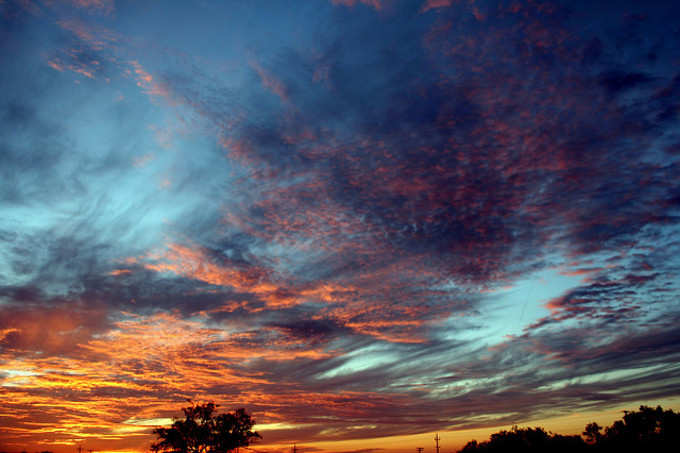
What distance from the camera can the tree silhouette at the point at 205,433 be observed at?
81.4 meters

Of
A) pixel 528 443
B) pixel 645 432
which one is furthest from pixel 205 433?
pixel 645 432

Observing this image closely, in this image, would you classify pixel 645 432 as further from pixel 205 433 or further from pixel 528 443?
pixel 205 433

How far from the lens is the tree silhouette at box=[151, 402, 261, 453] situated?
81.4 meters

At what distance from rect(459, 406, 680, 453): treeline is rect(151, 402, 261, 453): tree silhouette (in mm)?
47418

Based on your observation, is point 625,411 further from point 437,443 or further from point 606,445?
point 437,443

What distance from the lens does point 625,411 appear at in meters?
97.6

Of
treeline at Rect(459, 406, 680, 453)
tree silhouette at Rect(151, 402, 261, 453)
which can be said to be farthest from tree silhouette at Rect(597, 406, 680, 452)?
tree silhouette at Rect(151, 402, 261, 453)

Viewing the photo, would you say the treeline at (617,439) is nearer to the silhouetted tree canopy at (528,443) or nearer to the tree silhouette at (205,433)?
the silhouetted tree canopy at (528,443)

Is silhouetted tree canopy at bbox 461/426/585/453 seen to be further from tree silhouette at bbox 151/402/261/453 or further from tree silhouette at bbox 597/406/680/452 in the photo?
tree silhouette at bbox 151/402/261/453

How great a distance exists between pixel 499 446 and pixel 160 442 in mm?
64656

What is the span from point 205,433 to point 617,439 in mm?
83760

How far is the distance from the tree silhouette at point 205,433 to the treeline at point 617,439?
4742 centimetres

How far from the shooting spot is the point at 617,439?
89375 mm

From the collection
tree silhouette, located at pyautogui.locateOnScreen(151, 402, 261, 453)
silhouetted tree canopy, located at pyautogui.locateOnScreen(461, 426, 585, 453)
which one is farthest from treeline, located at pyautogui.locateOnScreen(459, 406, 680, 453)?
tree silhouette, located at pyautogui.locateOnScreen(151, 402, 261, 453)
